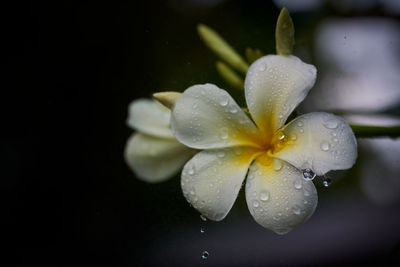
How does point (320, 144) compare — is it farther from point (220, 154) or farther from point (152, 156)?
point (152, 156)

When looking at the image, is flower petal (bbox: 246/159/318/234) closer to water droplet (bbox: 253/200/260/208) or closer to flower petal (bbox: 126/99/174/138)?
water droplet (bbox: 253/200/260/208)

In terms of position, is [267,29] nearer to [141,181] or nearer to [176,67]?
[176,67]

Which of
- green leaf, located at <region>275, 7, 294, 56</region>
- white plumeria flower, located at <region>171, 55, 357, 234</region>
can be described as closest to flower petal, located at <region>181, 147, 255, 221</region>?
white plumeria flower, located at <region>171, 55, 357, 234</region>

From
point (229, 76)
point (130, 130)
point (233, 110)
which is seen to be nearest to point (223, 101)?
point (233, 110)

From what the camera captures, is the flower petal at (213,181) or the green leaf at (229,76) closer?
the flower petal at (213,181)

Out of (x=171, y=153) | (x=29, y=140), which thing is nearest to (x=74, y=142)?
(x=29, y=140)

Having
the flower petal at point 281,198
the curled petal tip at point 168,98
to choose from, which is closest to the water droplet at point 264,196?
the flower petal at point 281,198

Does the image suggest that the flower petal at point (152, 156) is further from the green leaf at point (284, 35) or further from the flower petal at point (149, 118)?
the green leaf at point (284, 35)
